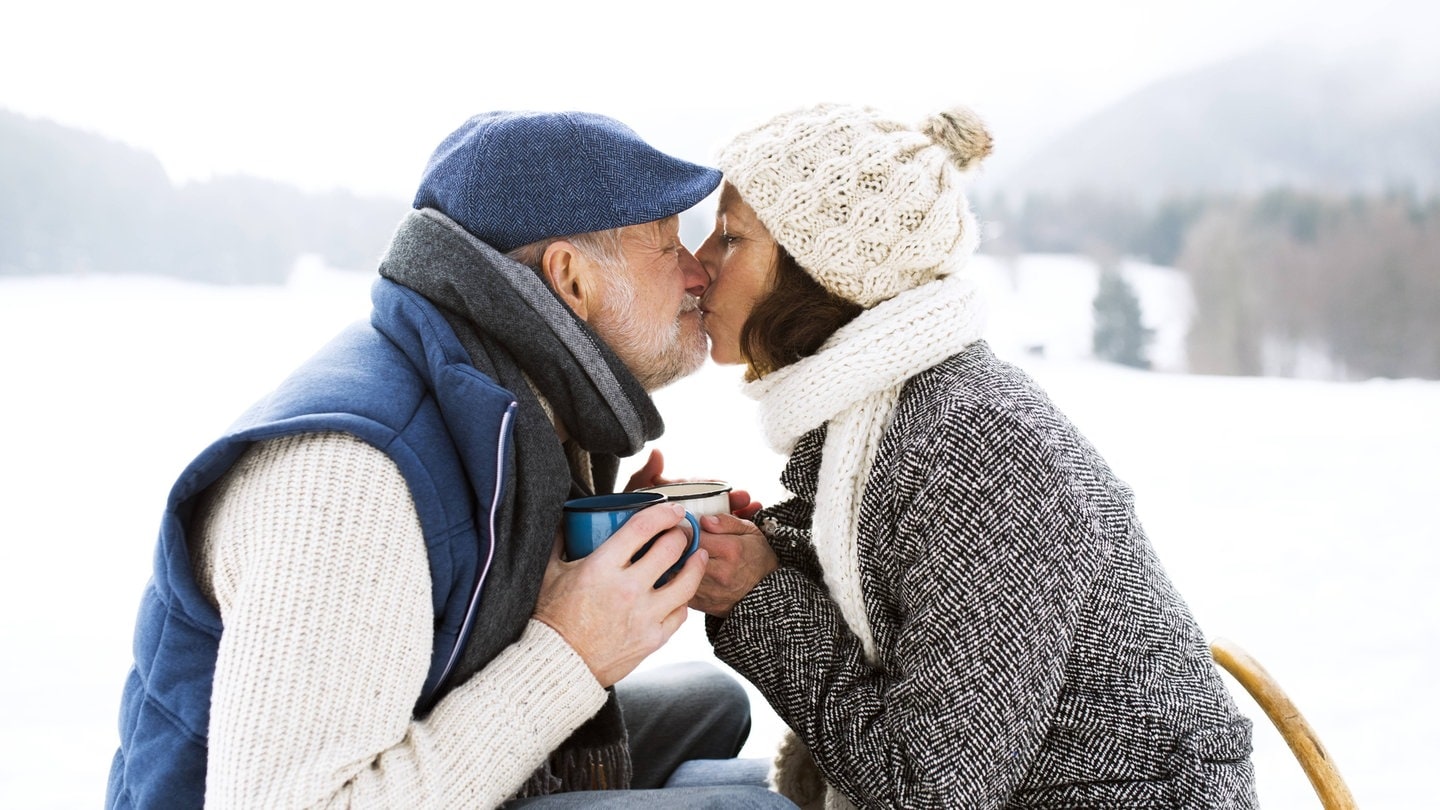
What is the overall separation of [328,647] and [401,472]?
186 millimetres

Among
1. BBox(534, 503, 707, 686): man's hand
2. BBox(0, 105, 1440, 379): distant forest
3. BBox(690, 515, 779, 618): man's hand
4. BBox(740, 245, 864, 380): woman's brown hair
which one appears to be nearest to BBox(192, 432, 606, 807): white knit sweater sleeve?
BBox(534, 503, 707, 686): man's hand

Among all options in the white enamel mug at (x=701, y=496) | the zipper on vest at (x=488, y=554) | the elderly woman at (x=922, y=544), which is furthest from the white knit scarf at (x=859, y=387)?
the zipper on vest at (x=488, y=554)

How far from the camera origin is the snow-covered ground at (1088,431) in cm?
267

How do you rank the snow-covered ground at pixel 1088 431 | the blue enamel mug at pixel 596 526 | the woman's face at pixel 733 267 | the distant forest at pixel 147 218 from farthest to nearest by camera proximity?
the distant forest at pixel 147 218 → the snow-covered ground at pixel 1088 431 → the woman's face at pixel 733 267 → the blue enamel mug at pixel 596 526

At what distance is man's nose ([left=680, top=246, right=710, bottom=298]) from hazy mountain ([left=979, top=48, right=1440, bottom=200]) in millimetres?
4615

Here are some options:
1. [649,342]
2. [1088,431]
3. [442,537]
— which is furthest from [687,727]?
[1088,431]

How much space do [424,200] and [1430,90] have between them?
6449 mm

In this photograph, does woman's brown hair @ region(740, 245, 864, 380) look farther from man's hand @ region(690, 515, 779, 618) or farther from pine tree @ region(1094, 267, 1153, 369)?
pine tree @ region(1094, 267, 1153, 369)

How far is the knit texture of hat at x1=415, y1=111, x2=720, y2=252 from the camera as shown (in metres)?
1.28

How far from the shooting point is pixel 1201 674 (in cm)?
131

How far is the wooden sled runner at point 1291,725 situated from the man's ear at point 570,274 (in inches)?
40.7

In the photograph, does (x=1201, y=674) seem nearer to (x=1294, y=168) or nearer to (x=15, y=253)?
(x=15, y=253)

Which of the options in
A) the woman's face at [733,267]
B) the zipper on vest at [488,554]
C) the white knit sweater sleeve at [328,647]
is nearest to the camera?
the white knit sweater sleeve at [328,647]

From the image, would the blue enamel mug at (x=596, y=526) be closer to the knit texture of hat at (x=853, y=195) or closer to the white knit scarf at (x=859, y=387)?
the white knit scarf at (x=859, y=387)
